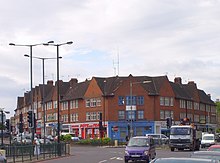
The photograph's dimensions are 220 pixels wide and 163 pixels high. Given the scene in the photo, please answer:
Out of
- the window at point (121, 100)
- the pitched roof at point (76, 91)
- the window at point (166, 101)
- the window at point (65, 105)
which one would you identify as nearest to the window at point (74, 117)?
the pitched roof at point (76, 91)

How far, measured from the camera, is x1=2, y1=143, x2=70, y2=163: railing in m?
36.5

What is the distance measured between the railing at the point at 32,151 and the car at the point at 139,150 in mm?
7486

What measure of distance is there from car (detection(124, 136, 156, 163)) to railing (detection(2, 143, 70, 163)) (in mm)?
7486

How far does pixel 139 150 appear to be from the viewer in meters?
34.6

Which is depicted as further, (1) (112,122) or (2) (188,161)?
(1) (112,122)

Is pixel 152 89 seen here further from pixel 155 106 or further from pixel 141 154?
pixel 141 154

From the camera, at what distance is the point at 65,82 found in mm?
129750

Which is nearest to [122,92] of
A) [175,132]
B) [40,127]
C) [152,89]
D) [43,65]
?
[152,89]

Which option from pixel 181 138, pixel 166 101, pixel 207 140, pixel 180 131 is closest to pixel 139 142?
pixel 181 138

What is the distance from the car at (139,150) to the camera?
34.3 metres

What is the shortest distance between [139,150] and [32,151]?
9235 mm

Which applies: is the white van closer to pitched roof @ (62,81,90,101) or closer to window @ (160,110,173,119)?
window @ (160,110,173,119)

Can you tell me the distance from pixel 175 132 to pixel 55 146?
16146 millimetres

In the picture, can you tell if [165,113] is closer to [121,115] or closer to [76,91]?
[121,115]
